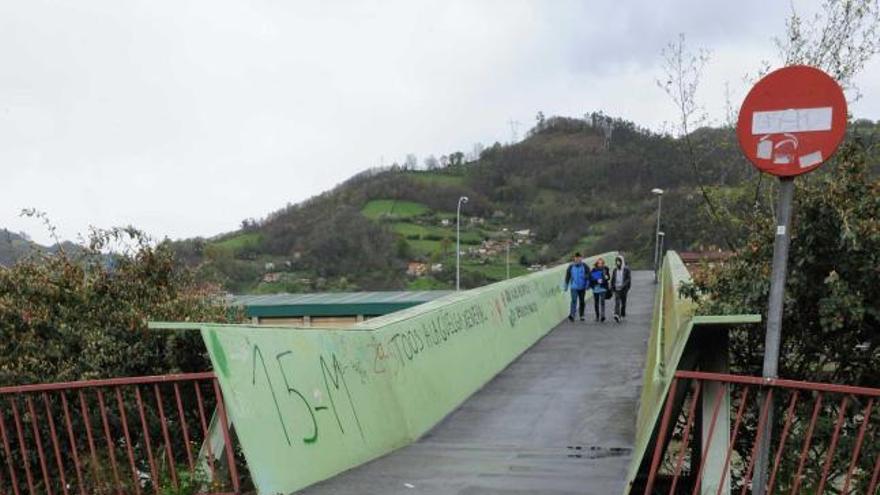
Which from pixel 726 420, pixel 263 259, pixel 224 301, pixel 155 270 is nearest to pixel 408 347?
pixel 224 301

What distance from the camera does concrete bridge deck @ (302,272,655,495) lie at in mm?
6273

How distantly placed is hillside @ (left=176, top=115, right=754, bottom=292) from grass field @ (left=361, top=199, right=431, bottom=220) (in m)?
0.19

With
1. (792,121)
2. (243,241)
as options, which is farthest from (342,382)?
(243,241)

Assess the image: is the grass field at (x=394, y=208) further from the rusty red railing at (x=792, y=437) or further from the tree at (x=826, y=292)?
the rusty red railing at (x=792, y=437)

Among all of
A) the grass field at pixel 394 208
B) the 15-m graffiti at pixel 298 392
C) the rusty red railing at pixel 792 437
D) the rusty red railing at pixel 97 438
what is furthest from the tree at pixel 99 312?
the grass field at pixel 394 208

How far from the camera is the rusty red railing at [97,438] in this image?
5957 mm

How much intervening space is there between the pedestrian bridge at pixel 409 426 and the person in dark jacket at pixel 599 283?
25.8 feet

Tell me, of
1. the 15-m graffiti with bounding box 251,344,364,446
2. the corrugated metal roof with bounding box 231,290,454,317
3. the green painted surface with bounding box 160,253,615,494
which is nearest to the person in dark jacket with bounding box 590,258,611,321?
the green painted surface with bounding box 160,253,615,494

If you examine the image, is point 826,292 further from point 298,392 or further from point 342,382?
point 342,382

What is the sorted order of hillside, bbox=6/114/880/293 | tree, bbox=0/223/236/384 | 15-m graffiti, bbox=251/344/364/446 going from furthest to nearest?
1. hillside, bbox=6/114/880/293
2. tree, bbox=0/223/236/384
3. 15-m graffiti, bbox=251/344/364/446

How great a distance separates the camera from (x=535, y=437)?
348 inches

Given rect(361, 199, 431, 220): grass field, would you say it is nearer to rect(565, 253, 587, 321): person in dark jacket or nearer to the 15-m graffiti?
rect(565, 253, 587, 321): person in dark jacket

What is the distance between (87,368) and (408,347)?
363 centimetres

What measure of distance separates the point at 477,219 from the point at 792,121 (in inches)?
4465
